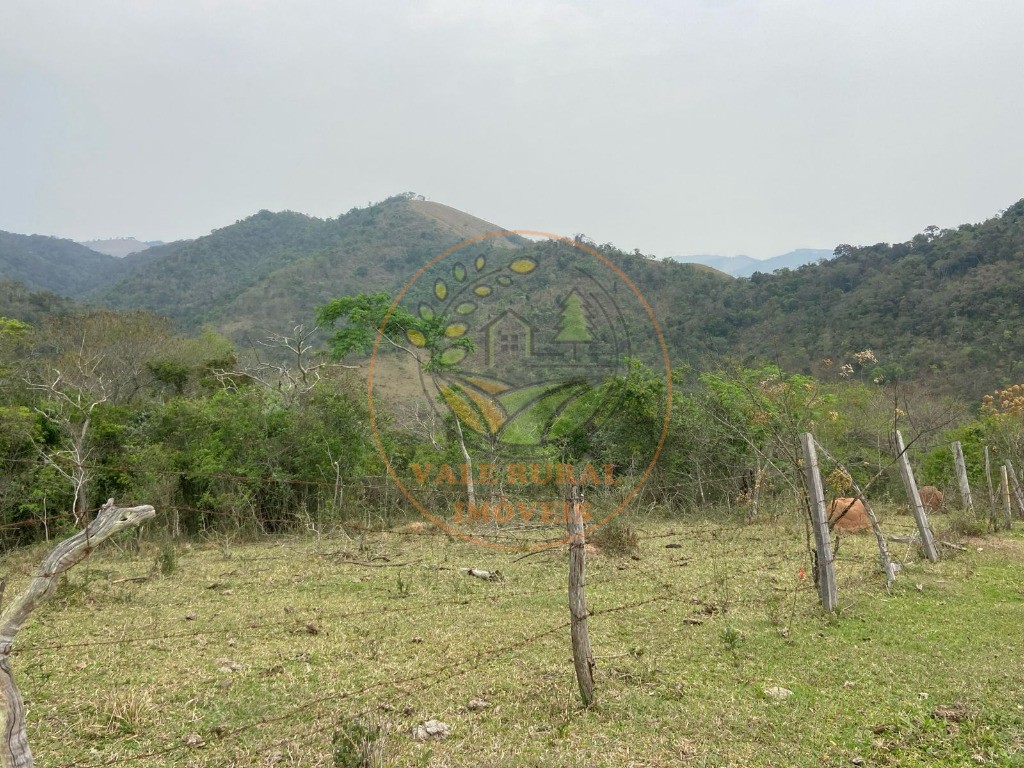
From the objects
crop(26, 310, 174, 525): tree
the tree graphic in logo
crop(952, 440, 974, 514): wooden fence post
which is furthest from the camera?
crop(26, 310, 174, 525): tree

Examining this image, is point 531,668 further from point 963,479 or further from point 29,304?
point 29,304

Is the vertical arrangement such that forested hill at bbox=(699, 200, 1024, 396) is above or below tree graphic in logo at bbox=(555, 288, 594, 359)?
above

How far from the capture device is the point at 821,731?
3.84 meters

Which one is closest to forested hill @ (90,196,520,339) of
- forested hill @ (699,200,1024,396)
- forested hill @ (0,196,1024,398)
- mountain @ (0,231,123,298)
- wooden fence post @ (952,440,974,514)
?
forested hill @ (0,196,1024,398)

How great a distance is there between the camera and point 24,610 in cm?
293

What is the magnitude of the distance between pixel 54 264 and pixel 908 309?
82.0m

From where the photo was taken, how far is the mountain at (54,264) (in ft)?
210

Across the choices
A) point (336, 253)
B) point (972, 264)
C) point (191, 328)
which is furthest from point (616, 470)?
point (336, 253)

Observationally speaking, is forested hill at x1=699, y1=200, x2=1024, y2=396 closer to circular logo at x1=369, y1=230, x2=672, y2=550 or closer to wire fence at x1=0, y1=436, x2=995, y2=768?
wire fence at x1=0, y1=436, x2=995, y2=768

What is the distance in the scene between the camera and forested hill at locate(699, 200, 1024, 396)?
2514cm

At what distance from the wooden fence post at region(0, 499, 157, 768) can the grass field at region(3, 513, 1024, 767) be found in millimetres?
890

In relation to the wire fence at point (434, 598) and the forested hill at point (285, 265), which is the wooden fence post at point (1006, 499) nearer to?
the wire fence at point (434, 598)

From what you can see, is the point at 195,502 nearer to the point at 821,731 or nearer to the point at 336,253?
the point at 821,731

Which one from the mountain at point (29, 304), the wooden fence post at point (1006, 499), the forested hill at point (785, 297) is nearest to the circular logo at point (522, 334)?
the forested hill at point (785, 297)
